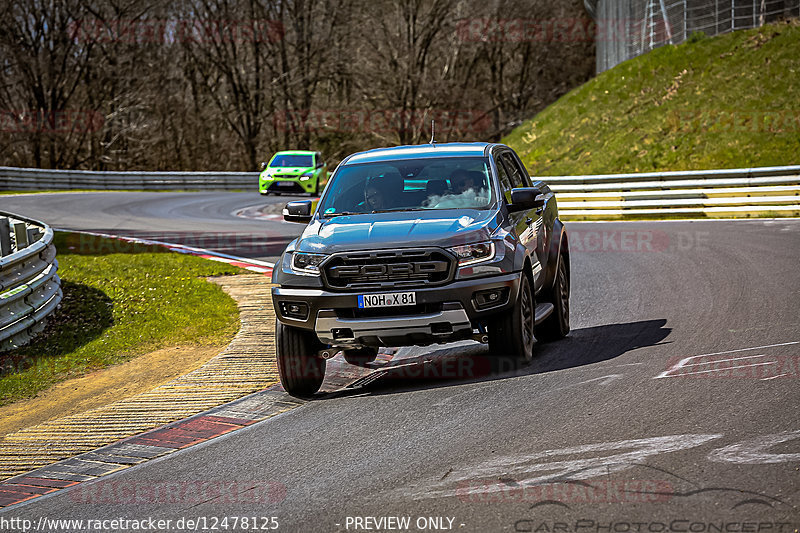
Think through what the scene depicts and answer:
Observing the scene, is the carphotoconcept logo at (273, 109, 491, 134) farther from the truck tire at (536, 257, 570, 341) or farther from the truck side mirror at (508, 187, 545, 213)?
the truck side mirror at (508, 187, 545, 213)

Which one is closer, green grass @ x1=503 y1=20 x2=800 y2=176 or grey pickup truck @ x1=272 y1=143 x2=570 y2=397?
grey pickup truck @ x1=272 y1=143 x2=570 y2=397

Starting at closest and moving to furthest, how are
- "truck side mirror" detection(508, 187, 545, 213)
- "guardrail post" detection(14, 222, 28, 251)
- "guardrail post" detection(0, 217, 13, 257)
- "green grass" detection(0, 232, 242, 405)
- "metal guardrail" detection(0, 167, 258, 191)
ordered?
"truck side mirror" detection(508, 187, 545, 213), "green grass" detection(0, 232, 242, 405), "guardrail post" detection(0, 217, 13, 257), "guardrail post" detection(14, 222, 28, 251), "metal guardrail" detection(0, 167, 258, 191)

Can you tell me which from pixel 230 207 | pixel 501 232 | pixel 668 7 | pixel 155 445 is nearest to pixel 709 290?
pixel 501 232

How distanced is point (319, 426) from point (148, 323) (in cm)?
595

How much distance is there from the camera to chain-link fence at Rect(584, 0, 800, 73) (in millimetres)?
35688

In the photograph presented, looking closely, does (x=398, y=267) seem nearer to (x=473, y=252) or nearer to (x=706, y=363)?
(x=473, y=252)

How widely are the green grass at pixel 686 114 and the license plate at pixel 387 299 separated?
74.1ft

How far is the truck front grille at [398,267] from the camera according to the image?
7820 mm

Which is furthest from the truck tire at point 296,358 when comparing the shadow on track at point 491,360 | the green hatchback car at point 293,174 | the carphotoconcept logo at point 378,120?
the carphotoconcept logo at point 378,120

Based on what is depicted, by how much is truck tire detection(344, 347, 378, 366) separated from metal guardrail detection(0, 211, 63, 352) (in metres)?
4.03

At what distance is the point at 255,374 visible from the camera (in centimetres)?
910

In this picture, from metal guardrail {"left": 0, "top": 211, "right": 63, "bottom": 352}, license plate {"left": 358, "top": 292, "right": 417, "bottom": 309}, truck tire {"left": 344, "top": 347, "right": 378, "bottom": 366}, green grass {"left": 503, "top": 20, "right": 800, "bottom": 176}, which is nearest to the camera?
license plate {"left": 358, "top": 292, "right": 417, "bottom": 309}

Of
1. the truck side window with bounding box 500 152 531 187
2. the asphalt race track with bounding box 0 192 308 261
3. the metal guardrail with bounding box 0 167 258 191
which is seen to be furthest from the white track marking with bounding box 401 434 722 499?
the metal guardrail with bounding box 0 167 258 191

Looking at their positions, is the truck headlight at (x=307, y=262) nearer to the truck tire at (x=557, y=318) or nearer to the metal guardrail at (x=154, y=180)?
the truck tire at (x=557, y=318)
